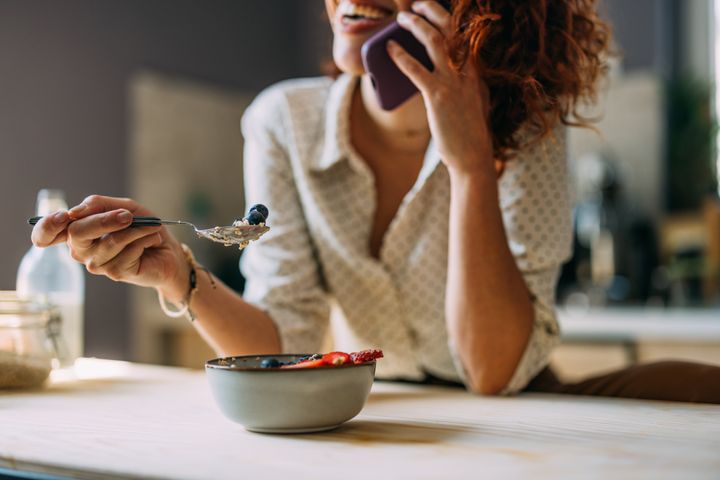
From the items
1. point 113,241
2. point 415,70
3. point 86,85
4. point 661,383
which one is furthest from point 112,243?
point 86,85

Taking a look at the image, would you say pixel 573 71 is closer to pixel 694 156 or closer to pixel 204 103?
pixel 694 156

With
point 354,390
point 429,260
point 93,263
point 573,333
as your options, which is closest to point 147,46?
point 573,333

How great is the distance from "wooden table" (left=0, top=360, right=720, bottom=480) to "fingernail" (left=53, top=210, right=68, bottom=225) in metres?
0.22

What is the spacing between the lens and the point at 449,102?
3.54 ft

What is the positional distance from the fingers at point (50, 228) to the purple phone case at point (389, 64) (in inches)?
19.7

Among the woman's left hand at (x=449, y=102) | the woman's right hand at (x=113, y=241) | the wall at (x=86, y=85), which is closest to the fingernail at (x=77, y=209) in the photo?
the woman's right hand at (x=113, y=241)

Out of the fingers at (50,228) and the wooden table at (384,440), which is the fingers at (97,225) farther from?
the wooden table at (384,440)

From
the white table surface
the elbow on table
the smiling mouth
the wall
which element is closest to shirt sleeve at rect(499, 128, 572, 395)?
the elbow on table

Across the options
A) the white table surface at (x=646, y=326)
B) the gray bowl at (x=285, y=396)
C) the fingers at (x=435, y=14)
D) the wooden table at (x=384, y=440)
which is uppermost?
the fingers at (x=435, y=14)

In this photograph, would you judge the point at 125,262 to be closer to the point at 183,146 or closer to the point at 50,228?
the point at 50,228

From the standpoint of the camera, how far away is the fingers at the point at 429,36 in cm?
109

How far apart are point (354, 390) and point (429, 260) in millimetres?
624

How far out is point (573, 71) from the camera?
3.93ft

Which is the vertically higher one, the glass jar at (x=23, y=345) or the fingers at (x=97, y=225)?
the fingers at (x=97, y=225)
